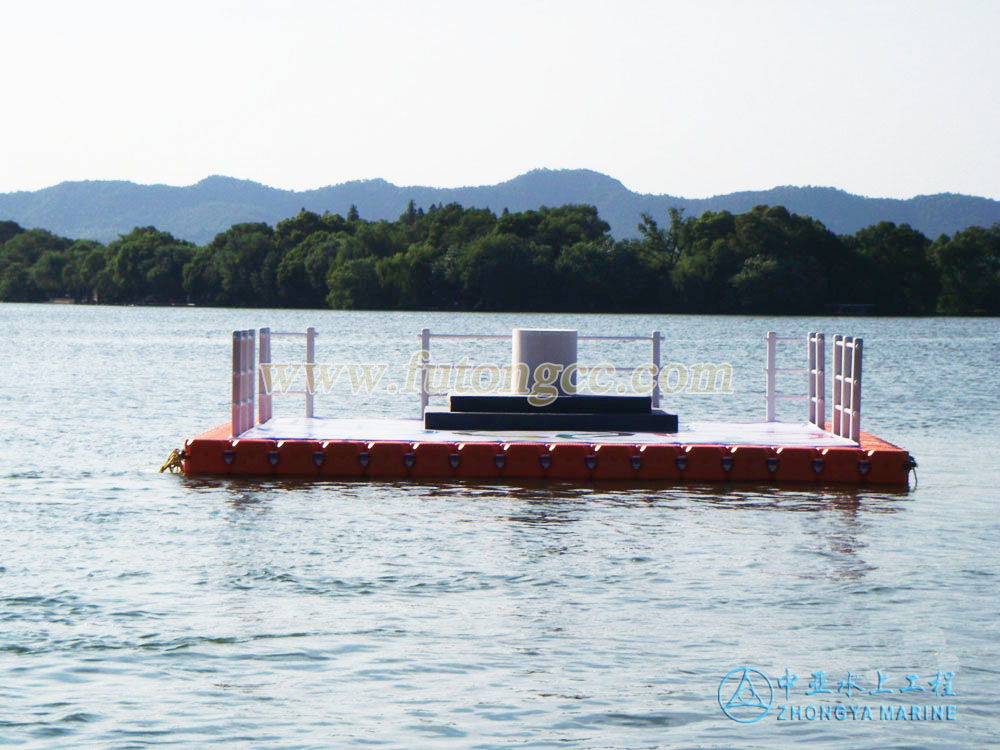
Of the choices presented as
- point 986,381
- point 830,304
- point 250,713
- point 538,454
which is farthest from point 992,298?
point 250,713

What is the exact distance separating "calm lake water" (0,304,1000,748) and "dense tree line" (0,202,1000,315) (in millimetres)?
108162

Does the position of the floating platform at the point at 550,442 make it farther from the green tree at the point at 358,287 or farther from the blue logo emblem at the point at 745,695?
the green tree at the point at 358,287

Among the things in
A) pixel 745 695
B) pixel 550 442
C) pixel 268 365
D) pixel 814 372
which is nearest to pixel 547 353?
pixel 550 442

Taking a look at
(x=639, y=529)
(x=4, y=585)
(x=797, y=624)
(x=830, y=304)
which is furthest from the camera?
(x=830, y=304)

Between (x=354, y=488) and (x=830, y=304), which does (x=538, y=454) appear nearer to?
(x=354, y=488)

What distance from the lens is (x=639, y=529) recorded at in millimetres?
14922

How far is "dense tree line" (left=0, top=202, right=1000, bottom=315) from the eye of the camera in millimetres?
127938

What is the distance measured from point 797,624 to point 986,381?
43.3 m

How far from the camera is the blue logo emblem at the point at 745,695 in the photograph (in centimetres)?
890

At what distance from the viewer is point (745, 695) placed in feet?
30.2

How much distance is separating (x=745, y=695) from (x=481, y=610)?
285 cm

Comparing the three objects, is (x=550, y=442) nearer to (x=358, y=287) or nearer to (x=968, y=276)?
(x=358, y=287)

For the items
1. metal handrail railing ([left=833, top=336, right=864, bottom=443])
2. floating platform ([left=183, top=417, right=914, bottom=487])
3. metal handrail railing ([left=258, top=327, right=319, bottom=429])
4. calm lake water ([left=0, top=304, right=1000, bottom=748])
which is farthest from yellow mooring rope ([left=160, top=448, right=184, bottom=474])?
metal handrail railing ([left=833, top=336, right=864, bottom=443])

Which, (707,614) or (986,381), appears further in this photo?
(986,381)
